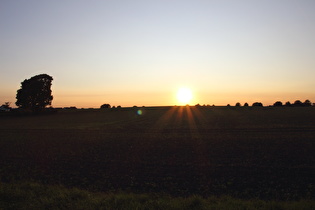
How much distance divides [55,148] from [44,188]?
40.6ft

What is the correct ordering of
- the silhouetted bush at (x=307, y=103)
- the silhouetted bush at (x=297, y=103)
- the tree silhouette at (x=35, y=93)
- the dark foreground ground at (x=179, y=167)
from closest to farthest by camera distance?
the dark foreground ground at (x=179, y=167)
the tree silhouette at (x=35, y=93)
the silhouetted bush at (x=307, y=103)
the silhouetted bush at (x=297, y=103)

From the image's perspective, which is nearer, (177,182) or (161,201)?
(161,201)

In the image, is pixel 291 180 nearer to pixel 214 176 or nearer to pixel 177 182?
pixel 214 176

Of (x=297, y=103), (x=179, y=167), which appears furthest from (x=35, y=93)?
(x=297, y=103)

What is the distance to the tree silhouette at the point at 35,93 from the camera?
74188 millimetres

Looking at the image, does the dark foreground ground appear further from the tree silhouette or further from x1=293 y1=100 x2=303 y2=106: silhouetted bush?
x1=293 y1=100 x2=303 y2=106: silhouetted bush

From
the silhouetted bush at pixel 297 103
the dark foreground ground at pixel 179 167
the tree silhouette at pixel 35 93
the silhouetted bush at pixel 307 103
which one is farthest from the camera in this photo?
the silhouetted bush at pixel 297 103

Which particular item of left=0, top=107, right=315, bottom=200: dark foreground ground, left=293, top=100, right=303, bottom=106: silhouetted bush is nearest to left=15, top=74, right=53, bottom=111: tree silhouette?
left=0, top=107, right=315, bottom=200: dark foreground ground

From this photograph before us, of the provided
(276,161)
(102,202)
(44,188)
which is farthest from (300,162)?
(44,188)

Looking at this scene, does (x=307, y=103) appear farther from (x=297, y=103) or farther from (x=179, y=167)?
(x=179, y=167)

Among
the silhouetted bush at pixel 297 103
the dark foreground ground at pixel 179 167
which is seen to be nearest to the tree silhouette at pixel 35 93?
the dark foreground ground at pixel 179 167

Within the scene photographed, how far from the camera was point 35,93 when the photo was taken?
75.2 meters

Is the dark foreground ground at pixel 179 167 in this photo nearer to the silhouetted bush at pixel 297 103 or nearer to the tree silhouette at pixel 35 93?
the tree silhouette at pixel 35 93

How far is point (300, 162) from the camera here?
15.8m
